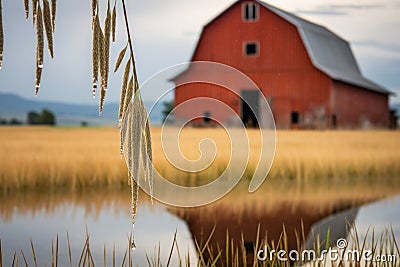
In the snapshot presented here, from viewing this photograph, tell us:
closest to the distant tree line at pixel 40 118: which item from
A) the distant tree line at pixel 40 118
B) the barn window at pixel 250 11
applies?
the distant tree line at pixel 40 118

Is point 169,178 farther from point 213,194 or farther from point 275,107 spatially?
point 275,107

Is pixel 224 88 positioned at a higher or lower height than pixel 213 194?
higher

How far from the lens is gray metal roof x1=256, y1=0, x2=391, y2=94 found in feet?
23.5

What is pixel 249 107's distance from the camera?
7.24 m

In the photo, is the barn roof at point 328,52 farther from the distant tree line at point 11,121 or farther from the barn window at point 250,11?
the distant tree line at point 11,121

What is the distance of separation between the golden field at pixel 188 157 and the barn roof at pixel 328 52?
1.20 m

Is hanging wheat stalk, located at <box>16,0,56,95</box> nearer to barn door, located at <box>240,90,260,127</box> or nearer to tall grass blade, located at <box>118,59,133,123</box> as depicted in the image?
tall grass blade, located at <box>118,59,133,123</box>

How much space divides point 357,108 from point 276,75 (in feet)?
3.11

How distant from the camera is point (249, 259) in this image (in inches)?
125

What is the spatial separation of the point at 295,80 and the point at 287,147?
1961mm

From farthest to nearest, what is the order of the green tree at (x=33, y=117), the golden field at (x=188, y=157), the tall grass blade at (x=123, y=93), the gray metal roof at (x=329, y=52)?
the gray metal roof at (x=329, y=52) → the green tree at (x=33, y=117) → the golden field at (x=188, y=157) → the tall grass blade at (x=123, y=93)

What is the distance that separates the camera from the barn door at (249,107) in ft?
23.0

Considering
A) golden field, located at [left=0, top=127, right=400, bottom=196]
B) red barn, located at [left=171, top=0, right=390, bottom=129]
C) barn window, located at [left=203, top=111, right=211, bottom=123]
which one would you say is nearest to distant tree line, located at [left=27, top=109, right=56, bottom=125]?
golden field, located at [left=0, top=127, right=400, bottom=196]

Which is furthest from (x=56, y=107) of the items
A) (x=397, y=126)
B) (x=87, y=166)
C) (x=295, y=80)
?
(x=397, y=126)
